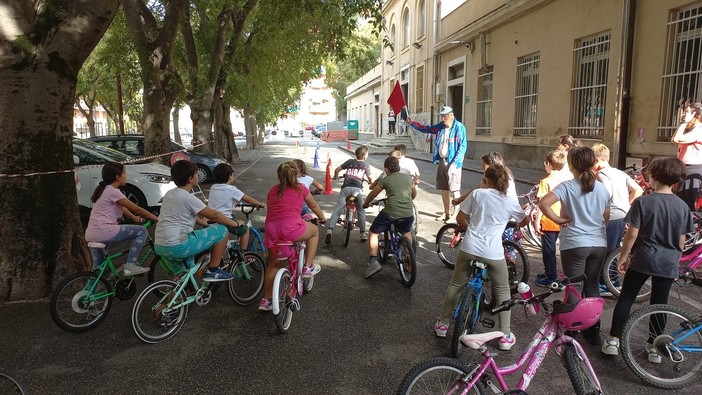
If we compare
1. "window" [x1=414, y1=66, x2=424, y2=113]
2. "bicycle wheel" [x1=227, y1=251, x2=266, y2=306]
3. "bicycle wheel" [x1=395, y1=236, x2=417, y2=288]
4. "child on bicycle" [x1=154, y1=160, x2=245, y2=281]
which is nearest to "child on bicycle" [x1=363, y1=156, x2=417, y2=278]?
"bicycle wheel" [x1=395, y1=236, x2=417, y2=288]

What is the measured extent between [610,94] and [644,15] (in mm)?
2152

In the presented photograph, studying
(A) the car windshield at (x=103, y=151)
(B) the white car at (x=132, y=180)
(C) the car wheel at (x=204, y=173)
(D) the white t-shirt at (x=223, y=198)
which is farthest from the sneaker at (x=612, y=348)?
(C) the car wheel at (x=204, y=173)

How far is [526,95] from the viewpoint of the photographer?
18156 mm

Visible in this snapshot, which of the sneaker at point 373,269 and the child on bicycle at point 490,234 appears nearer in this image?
the child on bicycle at point 490,234

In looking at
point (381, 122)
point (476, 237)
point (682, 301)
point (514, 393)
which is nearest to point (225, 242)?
point (476, 237)

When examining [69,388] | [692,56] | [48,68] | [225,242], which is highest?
[692,56]

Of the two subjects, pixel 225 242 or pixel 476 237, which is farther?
pixel 225 242

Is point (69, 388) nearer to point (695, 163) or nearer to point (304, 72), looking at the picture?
point (695, 163)

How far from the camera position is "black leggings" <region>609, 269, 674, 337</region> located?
3564 mm

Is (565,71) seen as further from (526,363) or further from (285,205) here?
(526,363)

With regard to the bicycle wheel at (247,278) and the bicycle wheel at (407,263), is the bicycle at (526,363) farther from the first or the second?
the bicycle wheel at (247,278)

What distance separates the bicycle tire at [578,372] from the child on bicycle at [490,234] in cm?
95

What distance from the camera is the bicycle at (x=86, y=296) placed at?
4.14 metres

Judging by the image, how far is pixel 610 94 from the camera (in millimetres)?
13242
